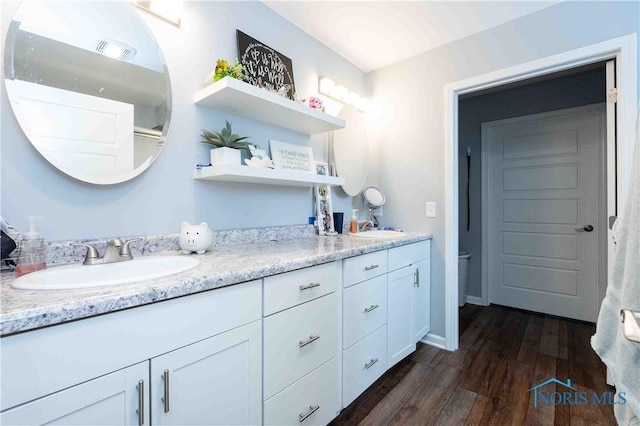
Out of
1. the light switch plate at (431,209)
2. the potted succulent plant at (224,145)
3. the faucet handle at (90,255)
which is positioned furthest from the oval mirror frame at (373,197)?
the faucet handle at (90,255)

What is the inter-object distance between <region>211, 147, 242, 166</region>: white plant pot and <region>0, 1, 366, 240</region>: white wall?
10 cm

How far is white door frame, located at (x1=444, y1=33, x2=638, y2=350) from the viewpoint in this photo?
1586mm

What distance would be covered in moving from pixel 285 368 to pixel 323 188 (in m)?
1.33

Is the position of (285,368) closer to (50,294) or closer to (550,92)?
(50,294)

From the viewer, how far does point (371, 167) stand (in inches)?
104

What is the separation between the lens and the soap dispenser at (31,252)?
0.91 meters

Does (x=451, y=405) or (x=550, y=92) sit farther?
(x=550, y=92)

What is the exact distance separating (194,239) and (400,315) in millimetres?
1379

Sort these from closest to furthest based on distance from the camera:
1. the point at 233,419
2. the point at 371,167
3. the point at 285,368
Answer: the point at 233,419, the point at 285,368, the point at 371,167

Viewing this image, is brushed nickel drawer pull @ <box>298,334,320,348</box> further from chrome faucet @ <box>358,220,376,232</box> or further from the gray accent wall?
the gray accent wall

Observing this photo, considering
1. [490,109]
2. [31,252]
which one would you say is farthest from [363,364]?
[490,109]

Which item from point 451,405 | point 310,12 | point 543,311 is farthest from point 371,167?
point 543,311

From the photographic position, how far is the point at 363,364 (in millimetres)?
1564

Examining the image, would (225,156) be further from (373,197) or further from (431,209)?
(431,209)
